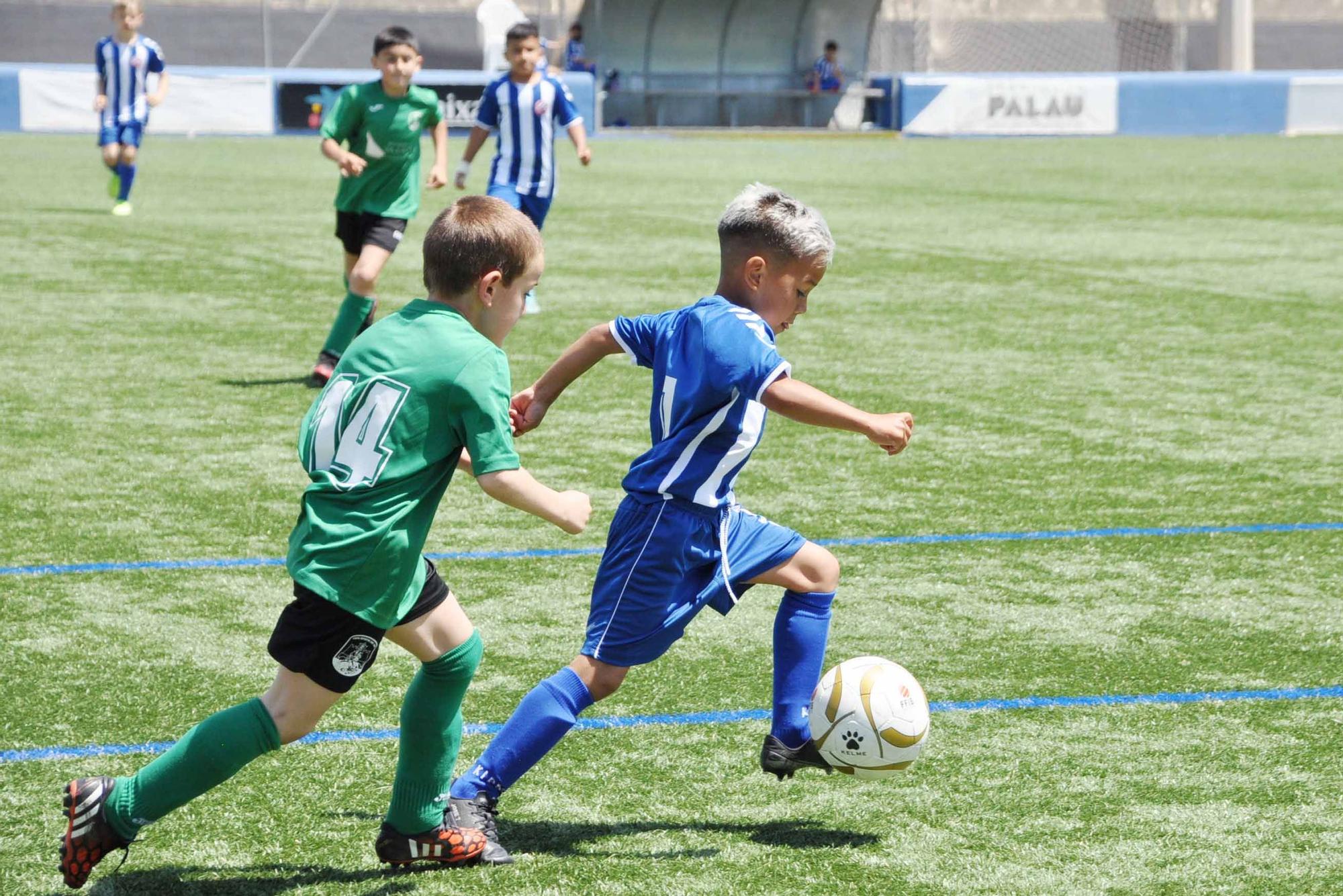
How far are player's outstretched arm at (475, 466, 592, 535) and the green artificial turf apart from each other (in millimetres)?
763

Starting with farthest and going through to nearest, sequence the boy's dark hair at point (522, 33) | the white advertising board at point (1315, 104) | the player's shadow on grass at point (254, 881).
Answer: the white advertising board at point (1315, 104) → the boy's dark hair at point (522, 33) → the player's shadow on grass at point (254, 881)

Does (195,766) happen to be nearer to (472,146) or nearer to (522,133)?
(522,133)

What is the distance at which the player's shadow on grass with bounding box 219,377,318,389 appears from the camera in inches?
339

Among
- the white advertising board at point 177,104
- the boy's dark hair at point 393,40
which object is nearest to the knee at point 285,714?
the boy's dark hair at point 393,40

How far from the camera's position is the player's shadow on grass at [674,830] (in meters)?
3.37

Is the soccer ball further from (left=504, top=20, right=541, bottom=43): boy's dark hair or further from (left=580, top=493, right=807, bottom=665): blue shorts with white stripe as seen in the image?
(left=504, top=20, right=541, bottom=43): boy's dark hair

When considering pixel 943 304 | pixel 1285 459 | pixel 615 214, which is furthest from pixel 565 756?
pixel 615 214

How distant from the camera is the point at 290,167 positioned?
2400 cm

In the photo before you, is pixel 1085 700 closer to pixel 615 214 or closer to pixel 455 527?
pixel 455 527

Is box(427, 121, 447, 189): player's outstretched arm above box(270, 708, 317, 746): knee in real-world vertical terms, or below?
above

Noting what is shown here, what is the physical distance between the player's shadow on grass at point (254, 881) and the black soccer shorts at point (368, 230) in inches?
229

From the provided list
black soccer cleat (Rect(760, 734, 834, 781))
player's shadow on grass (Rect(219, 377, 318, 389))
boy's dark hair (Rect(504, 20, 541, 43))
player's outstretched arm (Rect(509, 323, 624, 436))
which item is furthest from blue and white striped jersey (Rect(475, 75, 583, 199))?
black soccer cleat (Rect(760, 734, 834, 781))

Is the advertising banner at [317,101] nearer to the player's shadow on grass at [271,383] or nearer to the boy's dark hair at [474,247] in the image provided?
the player's shadow on grass at [271,383]

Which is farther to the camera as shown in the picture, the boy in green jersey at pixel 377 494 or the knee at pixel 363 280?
the knee at pixel 363 280
